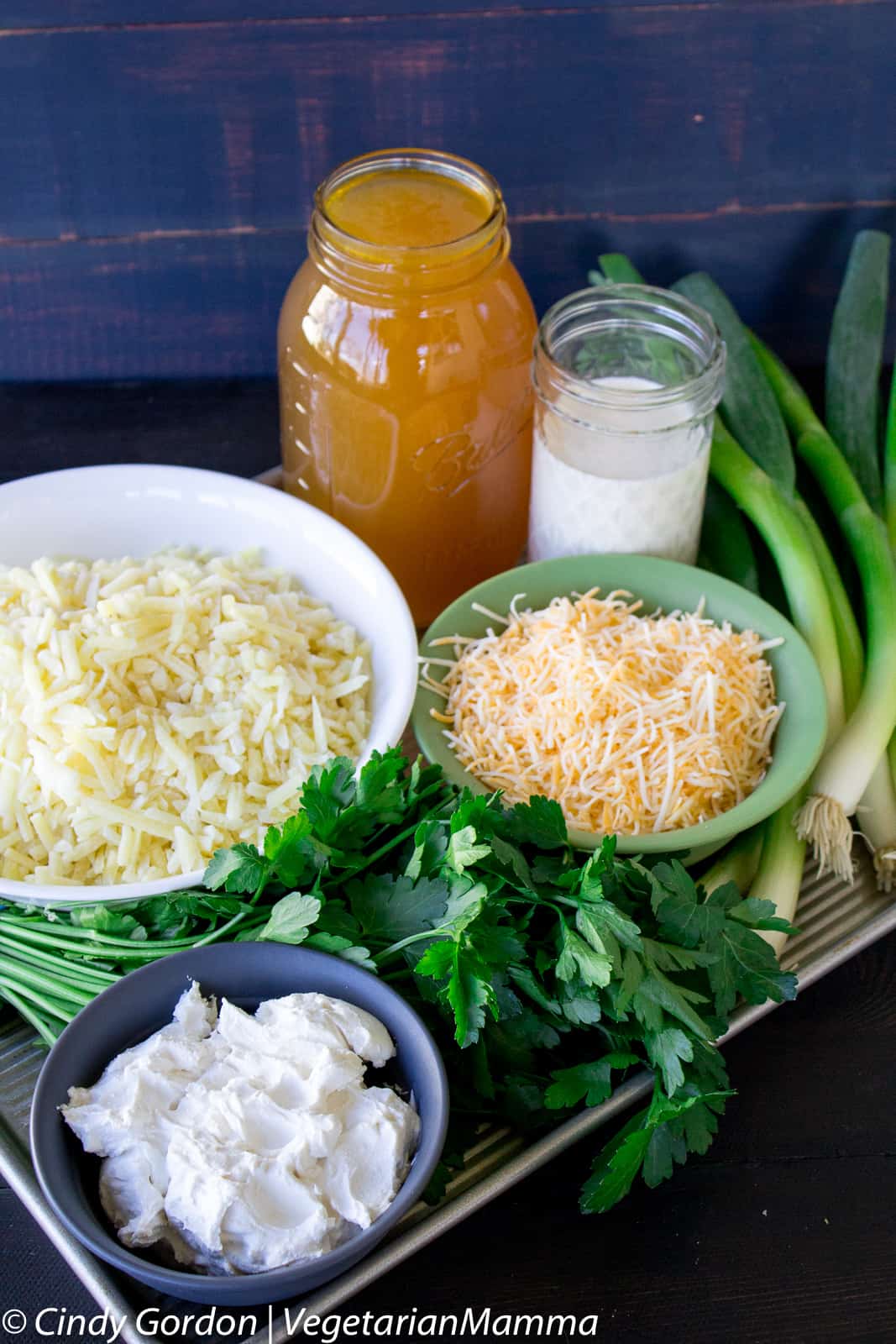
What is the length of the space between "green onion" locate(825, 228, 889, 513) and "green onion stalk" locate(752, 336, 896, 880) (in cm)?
4

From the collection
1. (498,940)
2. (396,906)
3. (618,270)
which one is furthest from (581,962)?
(618,270)

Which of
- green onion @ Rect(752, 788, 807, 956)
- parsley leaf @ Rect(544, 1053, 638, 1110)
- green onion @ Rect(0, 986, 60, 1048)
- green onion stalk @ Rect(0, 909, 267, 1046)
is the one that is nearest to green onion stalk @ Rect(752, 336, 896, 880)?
green onion @ Rect(752, 788, 807, 956)

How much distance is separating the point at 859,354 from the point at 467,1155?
4.04 feet

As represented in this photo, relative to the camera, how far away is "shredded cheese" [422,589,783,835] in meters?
1.40

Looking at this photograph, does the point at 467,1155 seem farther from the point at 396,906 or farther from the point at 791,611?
the point at 791,611

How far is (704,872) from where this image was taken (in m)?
1.49

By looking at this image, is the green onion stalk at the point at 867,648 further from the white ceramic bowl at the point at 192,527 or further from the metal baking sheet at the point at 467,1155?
the white ceramic bowl at the point at 192,527

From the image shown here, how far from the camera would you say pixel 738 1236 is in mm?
1227

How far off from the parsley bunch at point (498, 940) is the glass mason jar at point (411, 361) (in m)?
0.51

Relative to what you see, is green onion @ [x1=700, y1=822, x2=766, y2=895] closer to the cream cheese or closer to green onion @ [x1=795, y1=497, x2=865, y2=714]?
green onion @ [x1=795, y1=497, x2=865, y2=714]

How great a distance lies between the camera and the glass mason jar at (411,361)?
5.06 feet

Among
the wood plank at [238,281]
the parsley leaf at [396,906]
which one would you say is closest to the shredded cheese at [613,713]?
the parsley leaf at [396,906]

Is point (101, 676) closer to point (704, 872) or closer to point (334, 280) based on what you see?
point (334, 280)

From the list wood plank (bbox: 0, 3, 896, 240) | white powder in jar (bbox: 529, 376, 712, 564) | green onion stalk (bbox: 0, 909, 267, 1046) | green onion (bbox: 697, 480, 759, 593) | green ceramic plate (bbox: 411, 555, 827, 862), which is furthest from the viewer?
wood plank (bbox: 0, 3, 896, 240)
